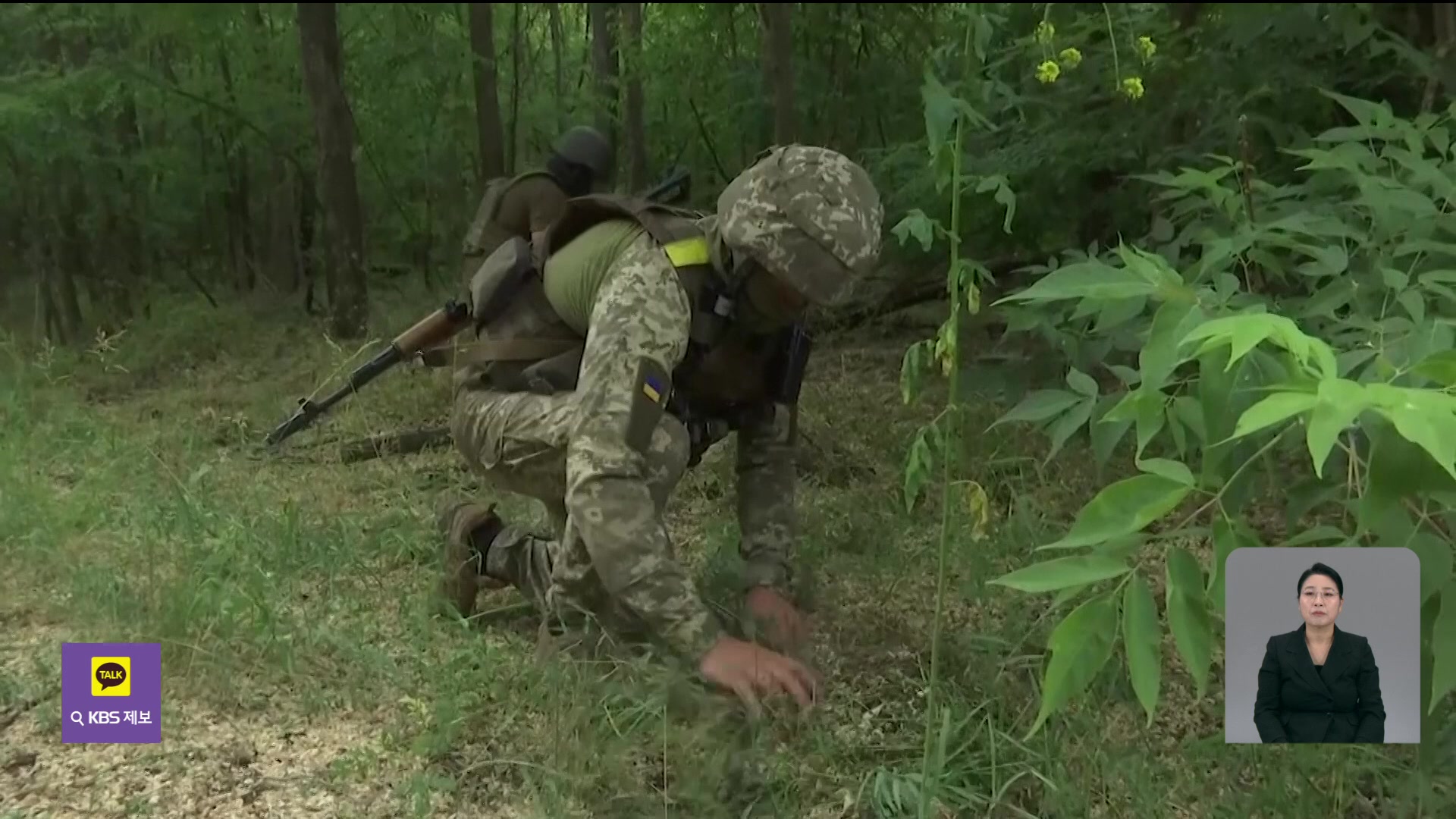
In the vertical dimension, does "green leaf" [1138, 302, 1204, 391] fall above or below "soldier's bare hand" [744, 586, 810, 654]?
above

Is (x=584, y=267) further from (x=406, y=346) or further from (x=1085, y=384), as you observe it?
(x=1085, y=384)

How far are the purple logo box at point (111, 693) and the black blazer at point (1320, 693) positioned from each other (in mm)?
1415

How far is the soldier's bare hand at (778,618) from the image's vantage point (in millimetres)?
1892

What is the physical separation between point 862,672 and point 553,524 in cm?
76

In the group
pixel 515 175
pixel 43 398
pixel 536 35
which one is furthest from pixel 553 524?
pixel 43 398

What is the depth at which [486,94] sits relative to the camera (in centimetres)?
177

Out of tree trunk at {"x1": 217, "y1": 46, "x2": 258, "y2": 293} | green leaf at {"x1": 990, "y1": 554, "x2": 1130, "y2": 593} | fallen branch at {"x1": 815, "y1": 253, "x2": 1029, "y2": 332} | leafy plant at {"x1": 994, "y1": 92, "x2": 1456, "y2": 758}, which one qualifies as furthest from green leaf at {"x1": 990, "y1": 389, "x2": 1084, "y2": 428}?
fallen branch at {"x1": 815, "y1": 253, "x2": 1029, "y2": 332}

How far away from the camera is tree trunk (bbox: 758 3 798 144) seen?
2156mm

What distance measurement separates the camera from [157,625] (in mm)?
1771

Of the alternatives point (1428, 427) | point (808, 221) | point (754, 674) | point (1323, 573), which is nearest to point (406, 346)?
point (808, 221)

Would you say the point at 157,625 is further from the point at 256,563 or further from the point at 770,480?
the point at 770,480

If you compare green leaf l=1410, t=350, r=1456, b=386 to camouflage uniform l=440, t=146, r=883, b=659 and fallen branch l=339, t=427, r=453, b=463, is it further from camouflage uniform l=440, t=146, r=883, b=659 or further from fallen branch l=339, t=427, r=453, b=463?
fallen branch l=339, t=427, r=453, b=463

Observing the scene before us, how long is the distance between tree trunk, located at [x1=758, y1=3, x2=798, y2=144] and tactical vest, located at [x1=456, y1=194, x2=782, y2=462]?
424 millimetres

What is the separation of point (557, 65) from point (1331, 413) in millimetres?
1415
